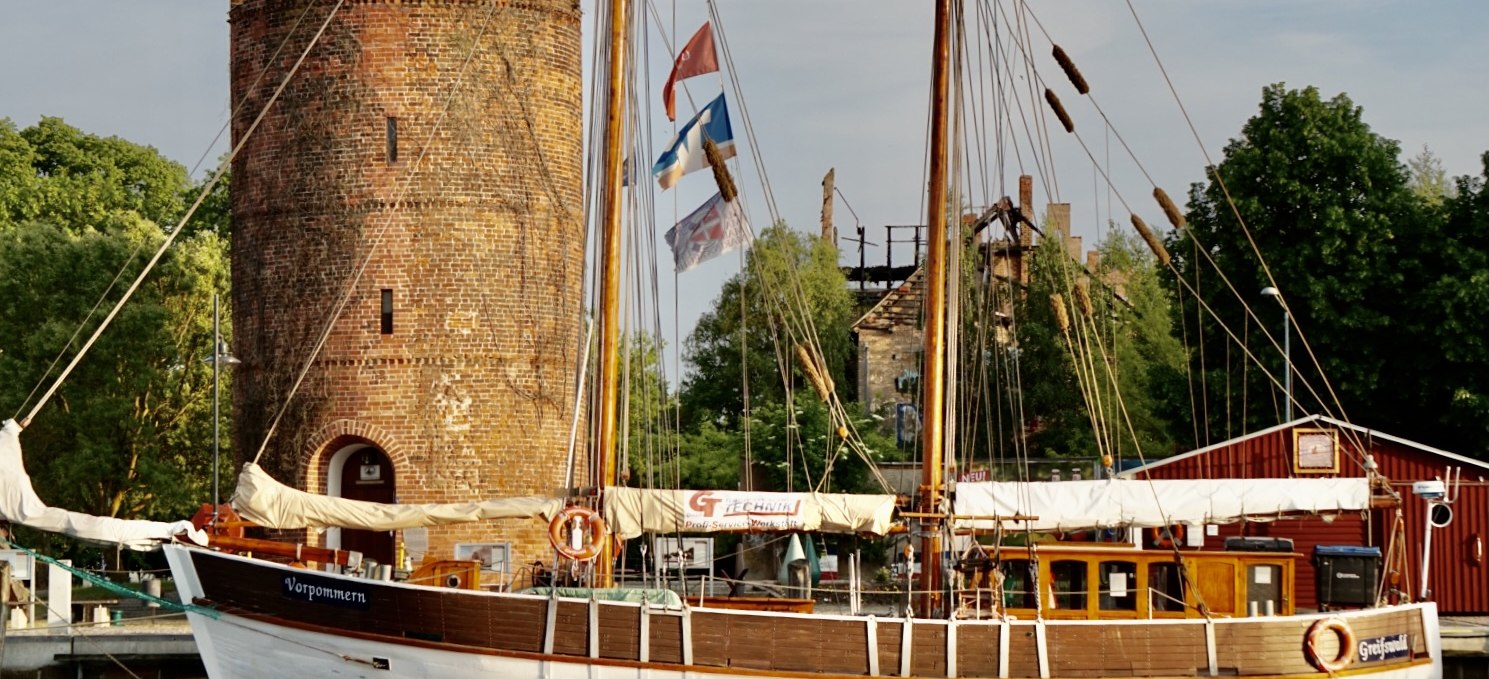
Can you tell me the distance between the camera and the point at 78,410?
51.5m

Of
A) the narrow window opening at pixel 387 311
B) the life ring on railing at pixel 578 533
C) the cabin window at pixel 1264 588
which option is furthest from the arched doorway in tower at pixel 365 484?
the cabin window at pixel 1264 588

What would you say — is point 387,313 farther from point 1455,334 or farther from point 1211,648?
point 1455,334

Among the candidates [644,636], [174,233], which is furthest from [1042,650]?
[174,233]

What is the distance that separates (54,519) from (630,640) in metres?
7.50

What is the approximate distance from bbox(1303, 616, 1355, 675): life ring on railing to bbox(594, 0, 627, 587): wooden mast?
9.35 metres

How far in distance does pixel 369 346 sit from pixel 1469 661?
19.4 metres

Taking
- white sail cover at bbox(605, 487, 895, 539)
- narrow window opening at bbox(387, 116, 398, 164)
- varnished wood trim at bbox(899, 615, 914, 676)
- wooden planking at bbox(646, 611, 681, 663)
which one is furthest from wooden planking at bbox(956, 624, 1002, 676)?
narrow window opening at bbox(387, 116, 398, 164)

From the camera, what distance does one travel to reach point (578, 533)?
1137 inches

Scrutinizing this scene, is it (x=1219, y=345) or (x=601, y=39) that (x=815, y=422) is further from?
(x=601, y=39)

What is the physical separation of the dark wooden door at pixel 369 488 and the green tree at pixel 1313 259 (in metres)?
17.6

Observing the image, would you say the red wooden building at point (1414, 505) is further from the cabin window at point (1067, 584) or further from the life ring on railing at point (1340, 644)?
the cabin window at point (1067, 584)

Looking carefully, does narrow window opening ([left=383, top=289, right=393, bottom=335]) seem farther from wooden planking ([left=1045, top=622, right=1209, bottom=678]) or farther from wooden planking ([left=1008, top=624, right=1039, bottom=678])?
wooden planking ([left=1045, top=622, right=1209, bottom=678])

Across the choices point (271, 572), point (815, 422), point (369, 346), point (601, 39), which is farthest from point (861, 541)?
point (271, 572)

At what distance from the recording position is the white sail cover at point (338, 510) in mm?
30578
